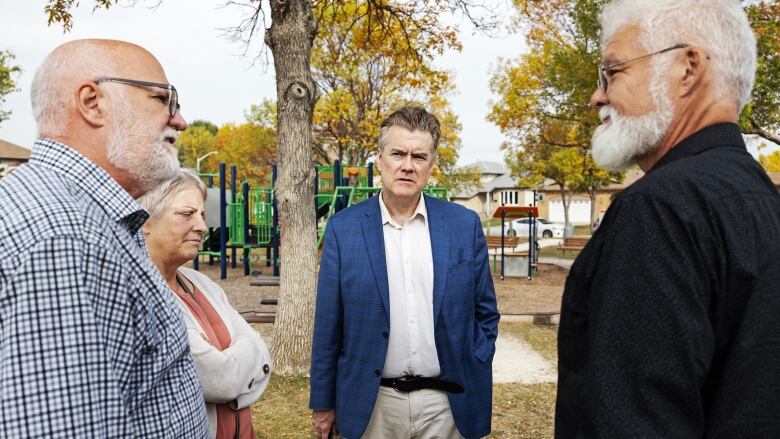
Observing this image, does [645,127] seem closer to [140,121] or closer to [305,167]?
[140,121]

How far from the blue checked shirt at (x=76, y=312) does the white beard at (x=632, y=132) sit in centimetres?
120

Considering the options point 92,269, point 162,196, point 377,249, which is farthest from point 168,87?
point 377,249

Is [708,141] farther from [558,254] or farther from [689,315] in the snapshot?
[558,254]

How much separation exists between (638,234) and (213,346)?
62.8 inches

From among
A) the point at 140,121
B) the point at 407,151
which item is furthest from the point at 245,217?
the point at 140,121

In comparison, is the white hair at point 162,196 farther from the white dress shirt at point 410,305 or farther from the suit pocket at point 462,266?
the suit pocket at point 462,266

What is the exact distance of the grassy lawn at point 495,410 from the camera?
4.89m

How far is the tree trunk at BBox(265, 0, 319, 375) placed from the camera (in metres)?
6.21

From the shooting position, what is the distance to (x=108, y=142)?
5.08ft

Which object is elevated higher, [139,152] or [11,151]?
[11,151]

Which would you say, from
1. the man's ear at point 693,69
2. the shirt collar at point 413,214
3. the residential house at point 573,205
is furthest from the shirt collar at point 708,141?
the residential house at point 573,205

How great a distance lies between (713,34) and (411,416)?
2.00 m

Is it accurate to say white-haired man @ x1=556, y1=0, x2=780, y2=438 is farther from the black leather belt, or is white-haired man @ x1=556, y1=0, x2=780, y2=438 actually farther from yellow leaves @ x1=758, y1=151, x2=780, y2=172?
yellow leaves @ x1=758, y1=151, x2=780, y2=172

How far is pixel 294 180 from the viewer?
20.7 ft
